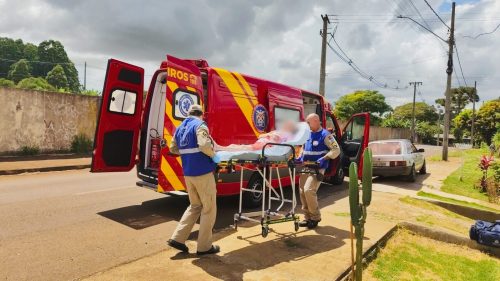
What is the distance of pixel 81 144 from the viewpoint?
53.1 feet

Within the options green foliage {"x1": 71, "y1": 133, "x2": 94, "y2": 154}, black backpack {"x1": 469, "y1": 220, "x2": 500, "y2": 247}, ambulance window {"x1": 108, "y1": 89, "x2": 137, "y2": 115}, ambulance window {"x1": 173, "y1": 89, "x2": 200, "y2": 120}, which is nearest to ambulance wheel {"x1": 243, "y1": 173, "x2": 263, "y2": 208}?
ambulance window {"x1": 173, "y1": 89, "x2": 200, "y2": 120}

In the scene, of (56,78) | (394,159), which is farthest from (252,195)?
(56,78)

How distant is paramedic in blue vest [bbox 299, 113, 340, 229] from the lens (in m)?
6.04

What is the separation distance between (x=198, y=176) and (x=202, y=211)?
1.48ft

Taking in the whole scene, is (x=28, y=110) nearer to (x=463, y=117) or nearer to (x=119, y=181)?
(x=119, y=181)

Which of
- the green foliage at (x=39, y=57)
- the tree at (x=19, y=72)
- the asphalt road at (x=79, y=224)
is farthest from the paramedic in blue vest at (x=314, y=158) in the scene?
the green foliage at (x=39, y=57)

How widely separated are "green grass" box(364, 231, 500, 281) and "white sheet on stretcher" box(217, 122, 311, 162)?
1.85 m

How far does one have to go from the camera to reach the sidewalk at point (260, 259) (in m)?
4.07

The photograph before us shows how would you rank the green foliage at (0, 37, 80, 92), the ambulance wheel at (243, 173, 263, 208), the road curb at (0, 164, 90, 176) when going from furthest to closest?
the green foliage at (0, 37, 80, 92)
the road curb at (0, 164, 90, 176)
the ambulance wheel at (243, 173, 263, 208)

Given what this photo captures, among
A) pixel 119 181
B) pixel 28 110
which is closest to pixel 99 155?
pixel 119 181

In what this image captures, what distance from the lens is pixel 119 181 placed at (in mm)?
10102

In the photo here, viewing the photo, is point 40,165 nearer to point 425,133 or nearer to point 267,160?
point 267,160

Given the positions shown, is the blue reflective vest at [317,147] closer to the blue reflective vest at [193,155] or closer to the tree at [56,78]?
the blue reflective vest at [193,155]

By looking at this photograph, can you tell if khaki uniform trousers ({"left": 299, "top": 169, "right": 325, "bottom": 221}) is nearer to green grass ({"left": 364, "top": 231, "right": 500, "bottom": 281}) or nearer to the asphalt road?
green grass ({"left": 364, "top": 231, "right": 500, "bottom": 281})
